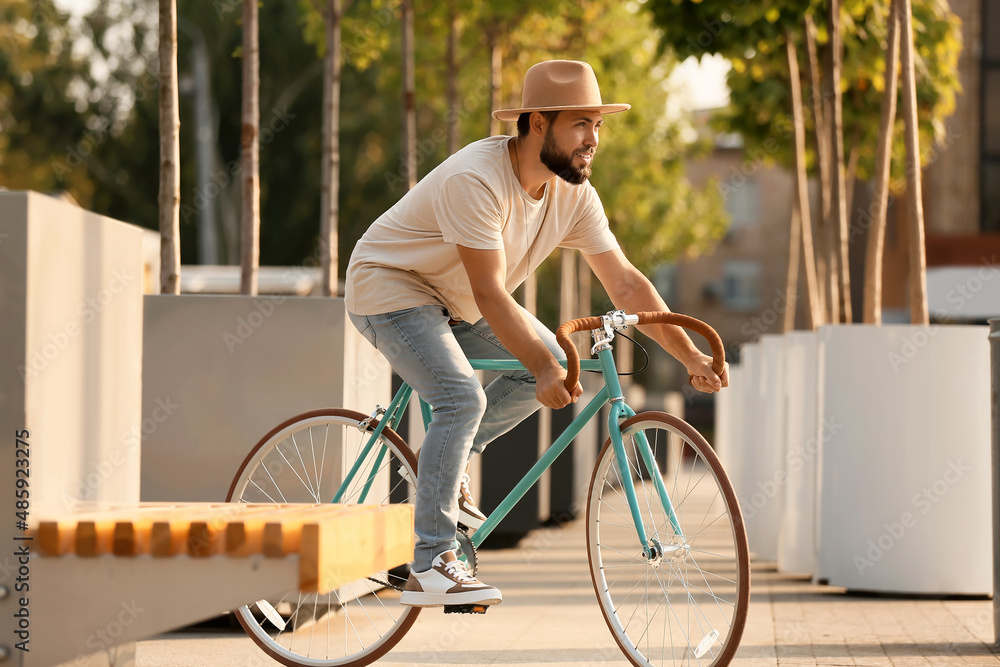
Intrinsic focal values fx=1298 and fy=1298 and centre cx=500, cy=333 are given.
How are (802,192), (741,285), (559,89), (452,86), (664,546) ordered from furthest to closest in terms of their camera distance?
(741,285) → (452,86) → (802,192) → (559,89) → (664,546)

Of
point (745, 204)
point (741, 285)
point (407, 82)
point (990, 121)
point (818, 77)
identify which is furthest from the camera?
point (741, 285)

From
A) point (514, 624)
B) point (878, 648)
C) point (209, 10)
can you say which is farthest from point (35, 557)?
point (209, 10)

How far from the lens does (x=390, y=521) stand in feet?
12.5

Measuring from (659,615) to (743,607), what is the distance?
1.08m

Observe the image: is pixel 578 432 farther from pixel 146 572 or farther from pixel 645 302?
pixel 146 572

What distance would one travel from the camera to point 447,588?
4.12 meters

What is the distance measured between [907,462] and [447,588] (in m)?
3.75

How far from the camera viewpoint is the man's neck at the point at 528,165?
164 inches

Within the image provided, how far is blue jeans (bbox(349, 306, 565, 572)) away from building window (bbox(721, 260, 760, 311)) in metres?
54.4

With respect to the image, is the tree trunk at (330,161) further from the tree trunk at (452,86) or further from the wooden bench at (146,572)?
the wooden bench at (146,572)

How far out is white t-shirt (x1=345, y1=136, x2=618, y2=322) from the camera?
4.04m

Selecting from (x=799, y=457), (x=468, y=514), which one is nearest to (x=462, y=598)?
(x=468, y=514)

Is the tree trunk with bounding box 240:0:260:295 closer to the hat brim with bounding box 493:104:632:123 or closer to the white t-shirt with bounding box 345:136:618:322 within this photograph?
the white t-shirt with bounding box 345:136:618:322

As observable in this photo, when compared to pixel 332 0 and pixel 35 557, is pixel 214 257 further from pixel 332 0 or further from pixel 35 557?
pixel 35 557
